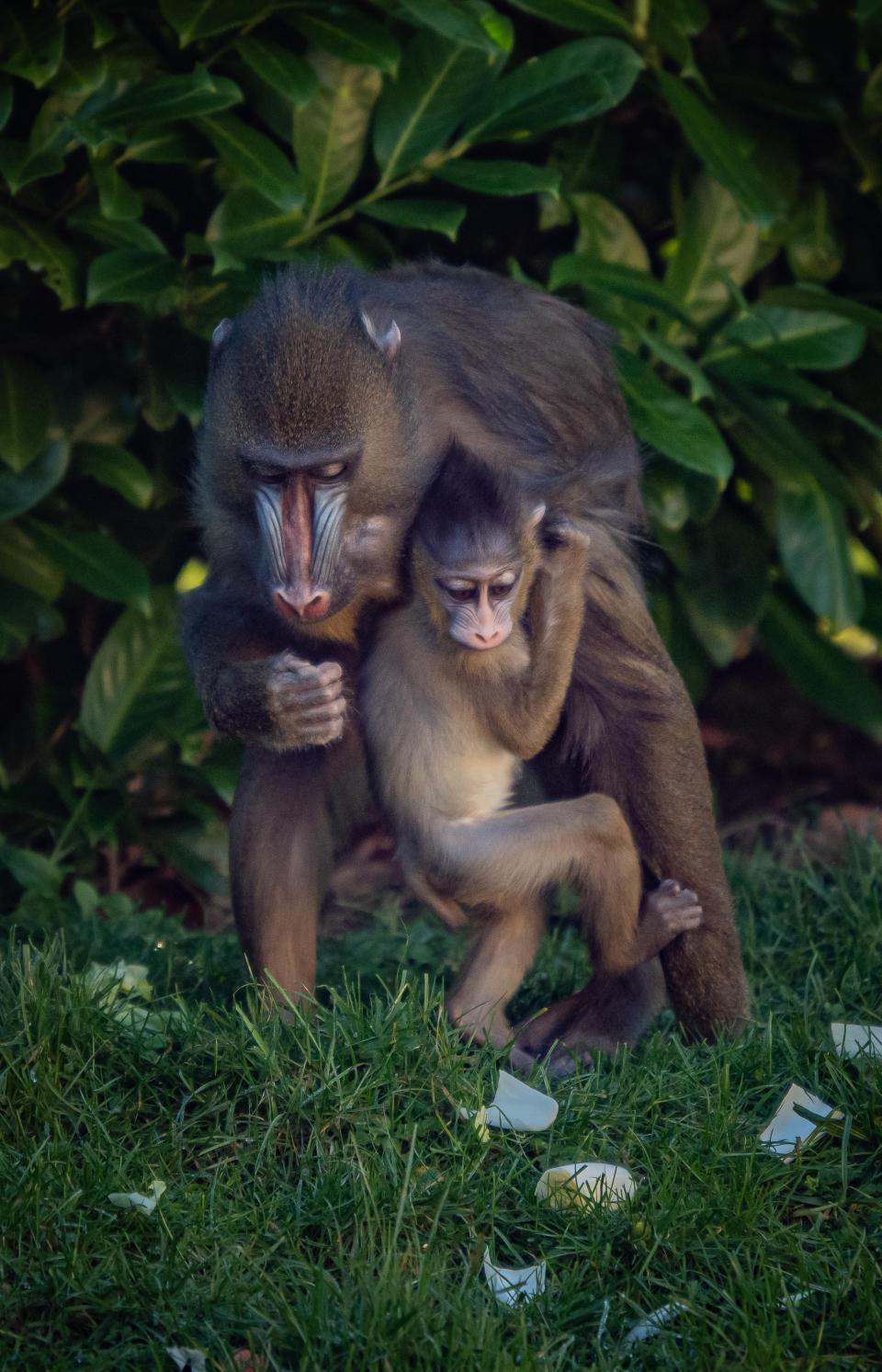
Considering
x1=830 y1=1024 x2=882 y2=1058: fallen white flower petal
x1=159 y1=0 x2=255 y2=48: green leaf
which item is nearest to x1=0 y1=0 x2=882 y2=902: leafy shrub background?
x1=159 y1=0 x2=255 y2=48: green leaf

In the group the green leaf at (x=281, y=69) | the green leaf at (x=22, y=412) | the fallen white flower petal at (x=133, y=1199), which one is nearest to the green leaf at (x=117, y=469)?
the green leaf at (x=22, y=412)

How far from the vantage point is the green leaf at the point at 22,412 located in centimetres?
359

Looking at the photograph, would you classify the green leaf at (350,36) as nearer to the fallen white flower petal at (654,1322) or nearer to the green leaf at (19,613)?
the green leaf at (19,613)

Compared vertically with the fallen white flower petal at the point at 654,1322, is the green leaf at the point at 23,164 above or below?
above

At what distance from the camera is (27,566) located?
386 centimetres

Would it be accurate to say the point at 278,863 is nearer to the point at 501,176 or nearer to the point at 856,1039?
the point at 856,1039

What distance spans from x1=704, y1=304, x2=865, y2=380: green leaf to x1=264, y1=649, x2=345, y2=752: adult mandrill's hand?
188 centimetres

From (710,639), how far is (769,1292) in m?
2.53

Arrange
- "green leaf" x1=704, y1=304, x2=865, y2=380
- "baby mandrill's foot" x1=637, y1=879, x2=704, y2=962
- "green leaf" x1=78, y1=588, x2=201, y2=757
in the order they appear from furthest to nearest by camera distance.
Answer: "green leaf" x1=78, y1=588, x2=201, y2=757 < "green leaf" x1=704, y1=304, x2=865, y2=380 < "baby mandrill's foot" x1=637, y1=879, x2=704, y2=962

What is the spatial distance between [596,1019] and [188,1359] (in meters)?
1.24

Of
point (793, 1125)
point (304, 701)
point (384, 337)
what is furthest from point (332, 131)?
point (793, 1125)

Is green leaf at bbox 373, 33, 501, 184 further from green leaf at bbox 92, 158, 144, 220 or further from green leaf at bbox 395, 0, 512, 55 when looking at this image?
green leaf at bbox 92, 158, 144, 220

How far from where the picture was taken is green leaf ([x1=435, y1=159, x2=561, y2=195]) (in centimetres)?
347

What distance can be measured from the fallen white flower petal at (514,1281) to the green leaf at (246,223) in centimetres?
245
